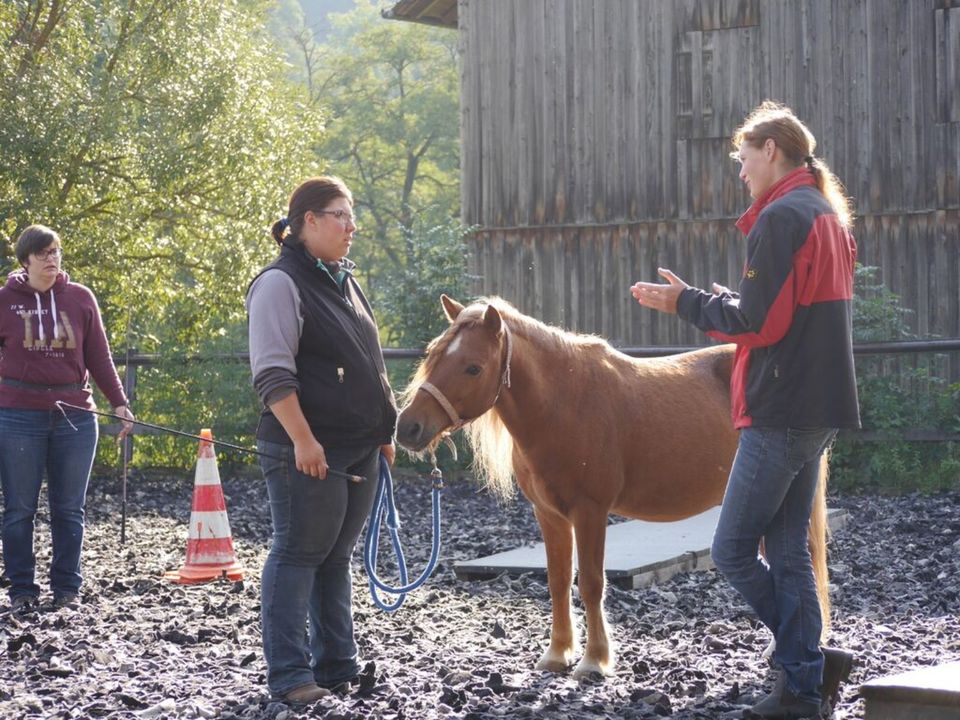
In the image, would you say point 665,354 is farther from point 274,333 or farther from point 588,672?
point 274,333

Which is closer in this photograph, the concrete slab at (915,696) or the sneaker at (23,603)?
the concrete slab at (915,696)

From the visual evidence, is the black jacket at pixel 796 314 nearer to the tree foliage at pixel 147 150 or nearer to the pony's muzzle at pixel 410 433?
the pony's muzzle at pixel 410 433

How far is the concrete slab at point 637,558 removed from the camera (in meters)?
6.86

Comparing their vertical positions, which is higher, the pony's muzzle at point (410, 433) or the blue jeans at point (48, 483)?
the pony's muzzle at point (410, 433)

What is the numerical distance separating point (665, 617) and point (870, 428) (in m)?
5.50

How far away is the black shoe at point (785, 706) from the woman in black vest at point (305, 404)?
1536 millimetres

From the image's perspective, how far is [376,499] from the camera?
16.2ft

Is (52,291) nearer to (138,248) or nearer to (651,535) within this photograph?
(651,535)

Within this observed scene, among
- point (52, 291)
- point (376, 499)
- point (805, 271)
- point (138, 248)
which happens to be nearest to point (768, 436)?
point (805, 271)

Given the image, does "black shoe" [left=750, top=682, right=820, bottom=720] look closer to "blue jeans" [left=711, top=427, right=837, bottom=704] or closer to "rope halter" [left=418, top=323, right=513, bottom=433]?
"blue jeans" [left=711, top=427, right=837, bottom=704]

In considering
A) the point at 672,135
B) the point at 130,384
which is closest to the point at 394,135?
the point at 672,135

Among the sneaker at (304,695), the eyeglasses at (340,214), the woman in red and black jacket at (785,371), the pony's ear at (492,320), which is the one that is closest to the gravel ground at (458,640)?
the sneaker at (304,695)

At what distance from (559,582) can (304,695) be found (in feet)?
4.18

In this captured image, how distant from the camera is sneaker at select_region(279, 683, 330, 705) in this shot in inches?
169
